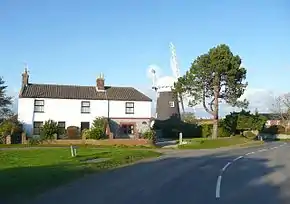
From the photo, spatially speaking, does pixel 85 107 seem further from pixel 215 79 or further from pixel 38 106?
pixel 215 79

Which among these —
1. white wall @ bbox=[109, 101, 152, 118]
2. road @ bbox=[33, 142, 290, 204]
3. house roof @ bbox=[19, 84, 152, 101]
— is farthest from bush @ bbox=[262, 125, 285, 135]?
road @ bbox=[33, 142, 290, 204]

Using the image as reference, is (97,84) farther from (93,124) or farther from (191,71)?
(191,71)

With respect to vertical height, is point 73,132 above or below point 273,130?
below

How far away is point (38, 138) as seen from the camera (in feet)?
150

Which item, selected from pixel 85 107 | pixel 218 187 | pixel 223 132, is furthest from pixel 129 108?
pixel 218 187

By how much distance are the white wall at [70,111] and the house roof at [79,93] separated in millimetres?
548

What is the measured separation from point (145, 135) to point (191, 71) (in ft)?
46.5

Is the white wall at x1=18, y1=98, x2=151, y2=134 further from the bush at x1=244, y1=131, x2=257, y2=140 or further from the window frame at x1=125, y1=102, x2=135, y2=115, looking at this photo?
the bush at x1=244, y1=131, x2=257, y2=140

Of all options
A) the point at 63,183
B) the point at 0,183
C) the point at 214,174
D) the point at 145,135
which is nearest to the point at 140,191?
the point at 63,183

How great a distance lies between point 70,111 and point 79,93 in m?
2.97

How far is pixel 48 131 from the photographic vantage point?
151 feet

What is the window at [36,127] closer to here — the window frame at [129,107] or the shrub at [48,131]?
the shrub at [48,131]

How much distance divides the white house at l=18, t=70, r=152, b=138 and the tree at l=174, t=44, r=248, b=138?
5952 mm

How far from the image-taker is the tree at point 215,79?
56.1m
